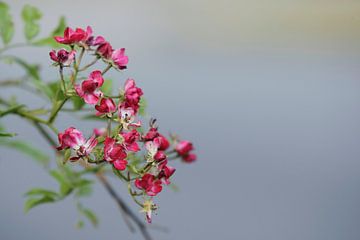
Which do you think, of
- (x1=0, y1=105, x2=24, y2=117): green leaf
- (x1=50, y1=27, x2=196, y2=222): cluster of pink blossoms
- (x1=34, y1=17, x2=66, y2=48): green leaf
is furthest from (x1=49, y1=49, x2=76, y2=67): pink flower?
(x1=34, y1=17, x2=66, y2=48): green leaf

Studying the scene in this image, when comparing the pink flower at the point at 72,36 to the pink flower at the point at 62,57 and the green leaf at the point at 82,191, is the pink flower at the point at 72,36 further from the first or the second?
the green leaf at the point at 82,191

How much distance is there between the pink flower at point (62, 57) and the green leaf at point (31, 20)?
0.87ft

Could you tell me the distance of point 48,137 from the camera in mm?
758

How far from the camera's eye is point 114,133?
52cm

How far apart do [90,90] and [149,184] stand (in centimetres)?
9

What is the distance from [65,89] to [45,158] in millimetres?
442

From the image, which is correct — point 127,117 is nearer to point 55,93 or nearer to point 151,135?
point 151,135

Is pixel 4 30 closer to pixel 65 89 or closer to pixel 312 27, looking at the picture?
pixel 65 89

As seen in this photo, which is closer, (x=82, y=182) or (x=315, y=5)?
(x=82, y=182)

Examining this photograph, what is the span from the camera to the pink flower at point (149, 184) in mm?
523

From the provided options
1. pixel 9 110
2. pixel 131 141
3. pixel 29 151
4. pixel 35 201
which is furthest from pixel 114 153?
pixel 29 151

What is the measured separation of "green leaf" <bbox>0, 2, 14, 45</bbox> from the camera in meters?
0.75

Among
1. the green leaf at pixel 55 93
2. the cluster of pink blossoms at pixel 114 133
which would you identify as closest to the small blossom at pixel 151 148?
the cluster of pink blossoms at pixel 114 133

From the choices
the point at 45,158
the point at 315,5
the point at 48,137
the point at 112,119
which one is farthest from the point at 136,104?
the point at 315,5
